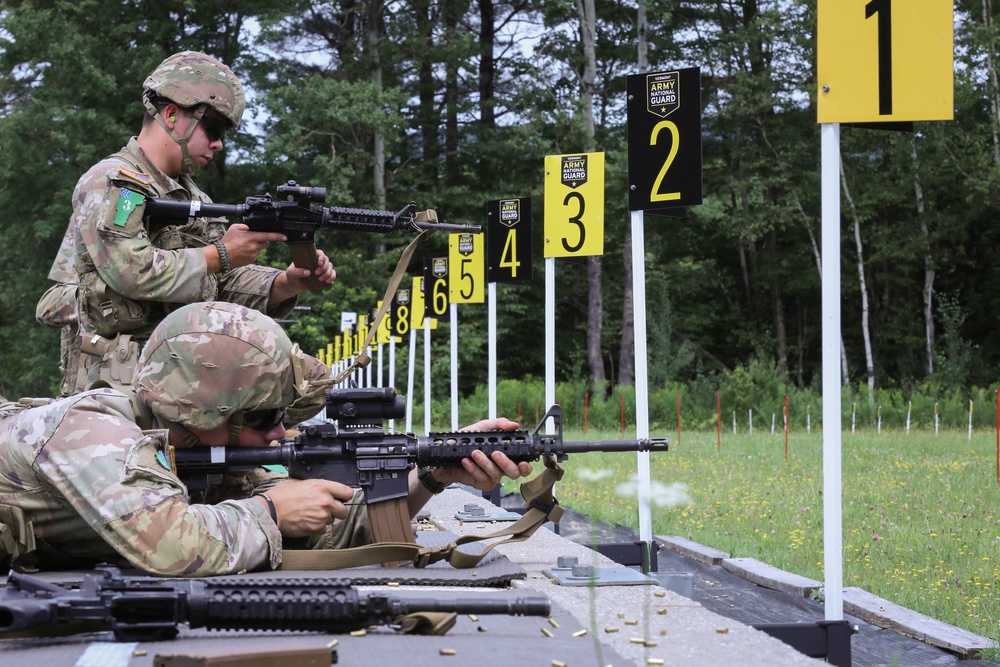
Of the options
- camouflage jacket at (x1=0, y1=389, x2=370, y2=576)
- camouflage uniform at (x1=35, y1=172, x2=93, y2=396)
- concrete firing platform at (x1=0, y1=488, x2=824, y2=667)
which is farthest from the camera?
camouflage uniform at (x1=35, y1=172, x2=93, y2=396)

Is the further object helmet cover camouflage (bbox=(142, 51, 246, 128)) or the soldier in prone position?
helmet cover camouflage (bbox=(142, 51, 246, 128))

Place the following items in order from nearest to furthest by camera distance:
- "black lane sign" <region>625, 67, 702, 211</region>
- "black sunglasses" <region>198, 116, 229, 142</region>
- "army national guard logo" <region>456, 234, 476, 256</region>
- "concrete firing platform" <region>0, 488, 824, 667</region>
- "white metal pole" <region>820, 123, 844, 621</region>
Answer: "concrete firing platform" <region>0, 488, 824, 667</region> < "white metal pole" <region>820, 123, 844, 621</region> < "black sunglasses" <region>198, 116, 229, 142</region> < "black lane sign" <region>625, 67, 702, 211</region> < "army national guard logo" <region>456, 234, 476, 256</region>

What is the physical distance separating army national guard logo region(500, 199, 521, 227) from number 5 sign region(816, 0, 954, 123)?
453 cm

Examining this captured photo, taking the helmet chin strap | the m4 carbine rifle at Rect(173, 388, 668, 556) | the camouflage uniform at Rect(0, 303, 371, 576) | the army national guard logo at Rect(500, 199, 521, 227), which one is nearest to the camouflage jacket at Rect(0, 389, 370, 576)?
the camouflage uniform at Rect(0, 303, 371, 576)

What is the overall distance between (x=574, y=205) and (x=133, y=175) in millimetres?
2947

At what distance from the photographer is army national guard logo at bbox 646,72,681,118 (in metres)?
5.26

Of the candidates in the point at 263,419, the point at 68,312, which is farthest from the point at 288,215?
the point at 263,419

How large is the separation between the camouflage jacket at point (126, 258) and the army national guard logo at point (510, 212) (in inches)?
137

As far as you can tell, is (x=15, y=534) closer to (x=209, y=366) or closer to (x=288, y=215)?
(x=209, y=366)

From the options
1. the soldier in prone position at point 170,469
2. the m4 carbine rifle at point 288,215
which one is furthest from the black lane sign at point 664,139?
the soldier in prone position at point 170,469

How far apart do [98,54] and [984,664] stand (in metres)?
29.2

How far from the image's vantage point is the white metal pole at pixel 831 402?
3.62 metres

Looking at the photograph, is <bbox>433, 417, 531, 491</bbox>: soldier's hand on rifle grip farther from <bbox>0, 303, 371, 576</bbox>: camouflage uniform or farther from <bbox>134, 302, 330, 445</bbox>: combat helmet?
<bbox>134, 302, 330, 445</bbox>: combat helmet

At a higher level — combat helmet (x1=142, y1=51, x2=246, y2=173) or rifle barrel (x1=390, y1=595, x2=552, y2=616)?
combat helmet (x1=142, y1=51, x2=246, y2=173)
